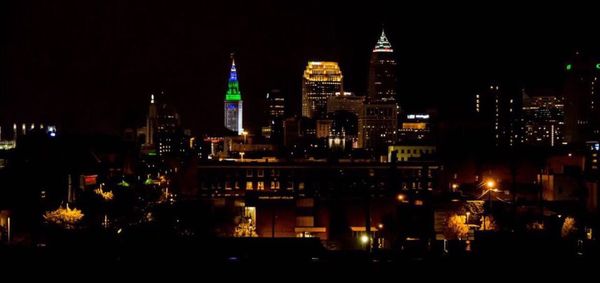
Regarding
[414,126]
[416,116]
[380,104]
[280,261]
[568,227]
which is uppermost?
[380,104]

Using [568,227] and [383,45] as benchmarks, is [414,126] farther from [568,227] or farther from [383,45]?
[568,227]

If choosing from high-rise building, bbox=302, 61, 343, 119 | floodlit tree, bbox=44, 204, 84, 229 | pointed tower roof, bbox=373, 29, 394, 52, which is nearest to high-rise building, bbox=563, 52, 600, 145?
pointed tower roof, bbox=373, 29, 394, 52

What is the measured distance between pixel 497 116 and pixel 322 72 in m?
→ 30.2

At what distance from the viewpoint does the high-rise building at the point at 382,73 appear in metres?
83.5

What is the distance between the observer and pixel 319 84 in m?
95.4

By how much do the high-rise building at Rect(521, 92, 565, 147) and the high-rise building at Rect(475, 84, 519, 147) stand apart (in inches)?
32.4

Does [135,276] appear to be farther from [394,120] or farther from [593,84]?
[394,120]

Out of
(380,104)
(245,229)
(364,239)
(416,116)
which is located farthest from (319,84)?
(364,239)

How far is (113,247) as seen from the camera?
39.3ft

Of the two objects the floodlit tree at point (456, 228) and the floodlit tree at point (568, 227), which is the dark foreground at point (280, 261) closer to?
the floodlit tree at point (568, 227)

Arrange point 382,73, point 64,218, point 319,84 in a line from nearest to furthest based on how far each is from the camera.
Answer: point 64,218
point 382,73
point 319,84

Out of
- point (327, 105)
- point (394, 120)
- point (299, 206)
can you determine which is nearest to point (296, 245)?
point (299, 206)

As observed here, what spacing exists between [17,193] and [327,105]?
6924 cm

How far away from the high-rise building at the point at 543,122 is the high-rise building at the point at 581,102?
848 millimetres
